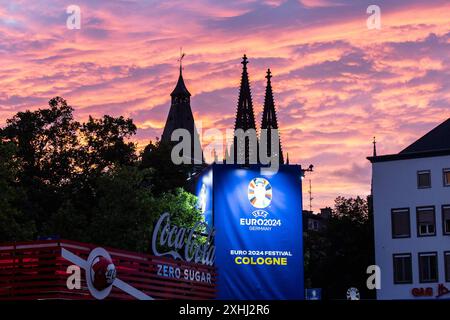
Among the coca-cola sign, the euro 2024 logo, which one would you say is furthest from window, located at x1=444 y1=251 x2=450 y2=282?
the coca-cola sign

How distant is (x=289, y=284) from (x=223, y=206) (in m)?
6.81

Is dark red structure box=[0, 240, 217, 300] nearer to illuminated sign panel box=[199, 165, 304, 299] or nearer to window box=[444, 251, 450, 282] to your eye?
illuminated sign panel box=[199, 165, 304, 299]

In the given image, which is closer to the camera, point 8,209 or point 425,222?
point 8,209

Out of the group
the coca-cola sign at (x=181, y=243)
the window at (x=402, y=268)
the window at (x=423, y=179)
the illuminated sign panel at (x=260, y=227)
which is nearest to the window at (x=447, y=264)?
the window at (x=402, y=268)

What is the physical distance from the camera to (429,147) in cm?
8594

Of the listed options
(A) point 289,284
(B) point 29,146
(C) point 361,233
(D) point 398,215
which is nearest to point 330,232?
(C) point 361,233

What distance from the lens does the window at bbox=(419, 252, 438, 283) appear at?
80062 millimetres

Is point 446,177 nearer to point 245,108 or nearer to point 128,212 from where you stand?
point 128,212

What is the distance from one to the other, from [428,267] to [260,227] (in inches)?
1069

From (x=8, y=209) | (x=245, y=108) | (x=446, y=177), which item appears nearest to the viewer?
(x=8, y=209)

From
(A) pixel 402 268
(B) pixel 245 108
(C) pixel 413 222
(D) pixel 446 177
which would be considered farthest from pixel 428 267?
(B) pixel 245 108

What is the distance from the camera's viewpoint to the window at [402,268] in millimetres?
81062

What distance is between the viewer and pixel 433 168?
83000mm

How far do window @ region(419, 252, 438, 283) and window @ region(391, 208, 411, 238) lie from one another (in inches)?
102
